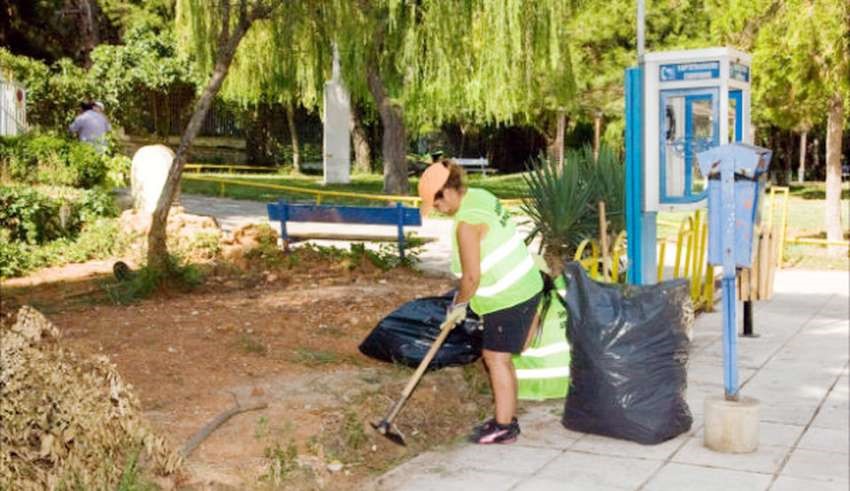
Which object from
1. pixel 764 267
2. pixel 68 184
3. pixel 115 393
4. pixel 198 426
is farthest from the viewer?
pixel 68 184

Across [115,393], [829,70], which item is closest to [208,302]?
[115,393]

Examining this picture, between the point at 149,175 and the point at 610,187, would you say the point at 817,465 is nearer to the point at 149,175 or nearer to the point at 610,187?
the point at 610,187

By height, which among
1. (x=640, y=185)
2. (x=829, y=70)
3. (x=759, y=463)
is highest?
(x=829, y=70)

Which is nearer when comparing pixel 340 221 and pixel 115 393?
pixel 115 393

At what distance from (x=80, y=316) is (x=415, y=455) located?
3794mm

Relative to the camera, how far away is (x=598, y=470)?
5371 mm

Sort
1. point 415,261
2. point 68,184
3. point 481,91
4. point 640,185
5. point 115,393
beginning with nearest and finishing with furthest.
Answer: point 115,393 → point 640,185 → point 415,261 → point 68,184 → point 481,91

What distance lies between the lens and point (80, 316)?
8.38 metres

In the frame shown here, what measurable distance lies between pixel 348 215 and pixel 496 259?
6208mm

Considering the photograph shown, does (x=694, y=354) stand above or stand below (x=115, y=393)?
below

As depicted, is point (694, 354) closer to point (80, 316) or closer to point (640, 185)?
point (640, 185)

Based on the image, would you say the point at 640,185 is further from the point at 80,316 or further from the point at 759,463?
the point at 80,316

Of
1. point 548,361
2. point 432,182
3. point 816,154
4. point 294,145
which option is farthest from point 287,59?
point 816,154

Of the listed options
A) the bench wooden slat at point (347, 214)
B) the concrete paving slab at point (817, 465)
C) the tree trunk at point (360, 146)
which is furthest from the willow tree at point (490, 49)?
the tree trunk at point (360, 146)
